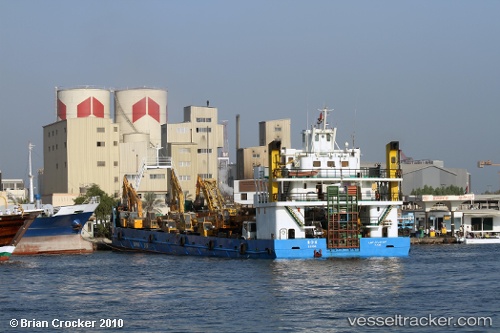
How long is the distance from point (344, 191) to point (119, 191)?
213 ft

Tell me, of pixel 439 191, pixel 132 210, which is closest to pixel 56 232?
pixel 132 210

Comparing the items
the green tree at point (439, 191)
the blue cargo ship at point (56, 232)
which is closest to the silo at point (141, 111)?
the green tree at point (439, 191)

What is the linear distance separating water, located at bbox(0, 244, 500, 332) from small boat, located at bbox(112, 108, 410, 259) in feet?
3.78

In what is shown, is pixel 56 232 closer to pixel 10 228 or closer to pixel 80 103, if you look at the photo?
pixel 10 228

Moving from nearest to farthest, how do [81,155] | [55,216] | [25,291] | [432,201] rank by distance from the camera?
[25,291] → [55,216] → [432,201] → [81,155]

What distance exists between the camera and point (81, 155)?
385ft

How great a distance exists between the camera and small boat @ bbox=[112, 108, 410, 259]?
55.2 metres

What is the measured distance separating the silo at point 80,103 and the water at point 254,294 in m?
66.9

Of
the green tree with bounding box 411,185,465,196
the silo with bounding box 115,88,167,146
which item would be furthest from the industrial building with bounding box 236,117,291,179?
the green tree with bounding box 411,185,465,196

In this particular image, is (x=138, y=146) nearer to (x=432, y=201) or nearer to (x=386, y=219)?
(x=432, y=201)

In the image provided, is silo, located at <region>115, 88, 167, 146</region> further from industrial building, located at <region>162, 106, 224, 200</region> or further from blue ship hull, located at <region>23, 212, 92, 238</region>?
blue ship hull, located at <region>23, 212, 92, 238</region>

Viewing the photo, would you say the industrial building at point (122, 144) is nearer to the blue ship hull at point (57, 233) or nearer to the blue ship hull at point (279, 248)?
the blue ship hull at point (57, 233)

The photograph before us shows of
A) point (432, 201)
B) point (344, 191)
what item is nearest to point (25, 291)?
point (344, 191)

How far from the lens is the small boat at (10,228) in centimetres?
6275
